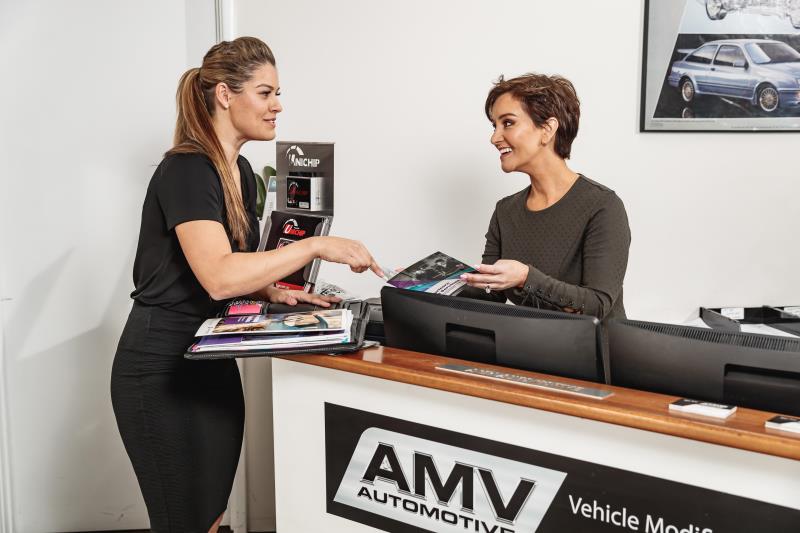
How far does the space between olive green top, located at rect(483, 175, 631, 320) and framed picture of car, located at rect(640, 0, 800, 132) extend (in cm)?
91

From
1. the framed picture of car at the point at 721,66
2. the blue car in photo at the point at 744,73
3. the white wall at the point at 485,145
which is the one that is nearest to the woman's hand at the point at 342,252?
the white wall at the point at 485,145

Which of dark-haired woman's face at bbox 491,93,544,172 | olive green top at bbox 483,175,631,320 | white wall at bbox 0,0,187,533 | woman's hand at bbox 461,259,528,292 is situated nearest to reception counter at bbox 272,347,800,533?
woman's hand at bbox 461,259,528,292

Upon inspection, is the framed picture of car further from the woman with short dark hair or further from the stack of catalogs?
the stack of catalogs

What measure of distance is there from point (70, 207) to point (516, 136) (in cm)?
170

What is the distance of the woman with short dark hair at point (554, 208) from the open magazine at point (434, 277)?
283 mm

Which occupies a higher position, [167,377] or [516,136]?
[516,136]

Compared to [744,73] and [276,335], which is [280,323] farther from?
[744,73]

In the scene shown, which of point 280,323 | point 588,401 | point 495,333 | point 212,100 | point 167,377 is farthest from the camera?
point 212,100

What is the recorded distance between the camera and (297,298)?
206 centimetres

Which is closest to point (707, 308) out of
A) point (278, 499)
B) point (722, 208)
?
point (722, 208)

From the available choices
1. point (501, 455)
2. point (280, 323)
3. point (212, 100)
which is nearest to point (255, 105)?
point (212, 100)

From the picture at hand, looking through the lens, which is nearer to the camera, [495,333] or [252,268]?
[495,333]

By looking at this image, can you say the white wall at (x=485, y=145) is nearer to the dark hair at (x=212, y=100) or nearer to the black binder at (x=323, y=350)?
the dark hair at (x=212, y=100)

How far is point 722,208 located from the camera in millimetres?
3041
